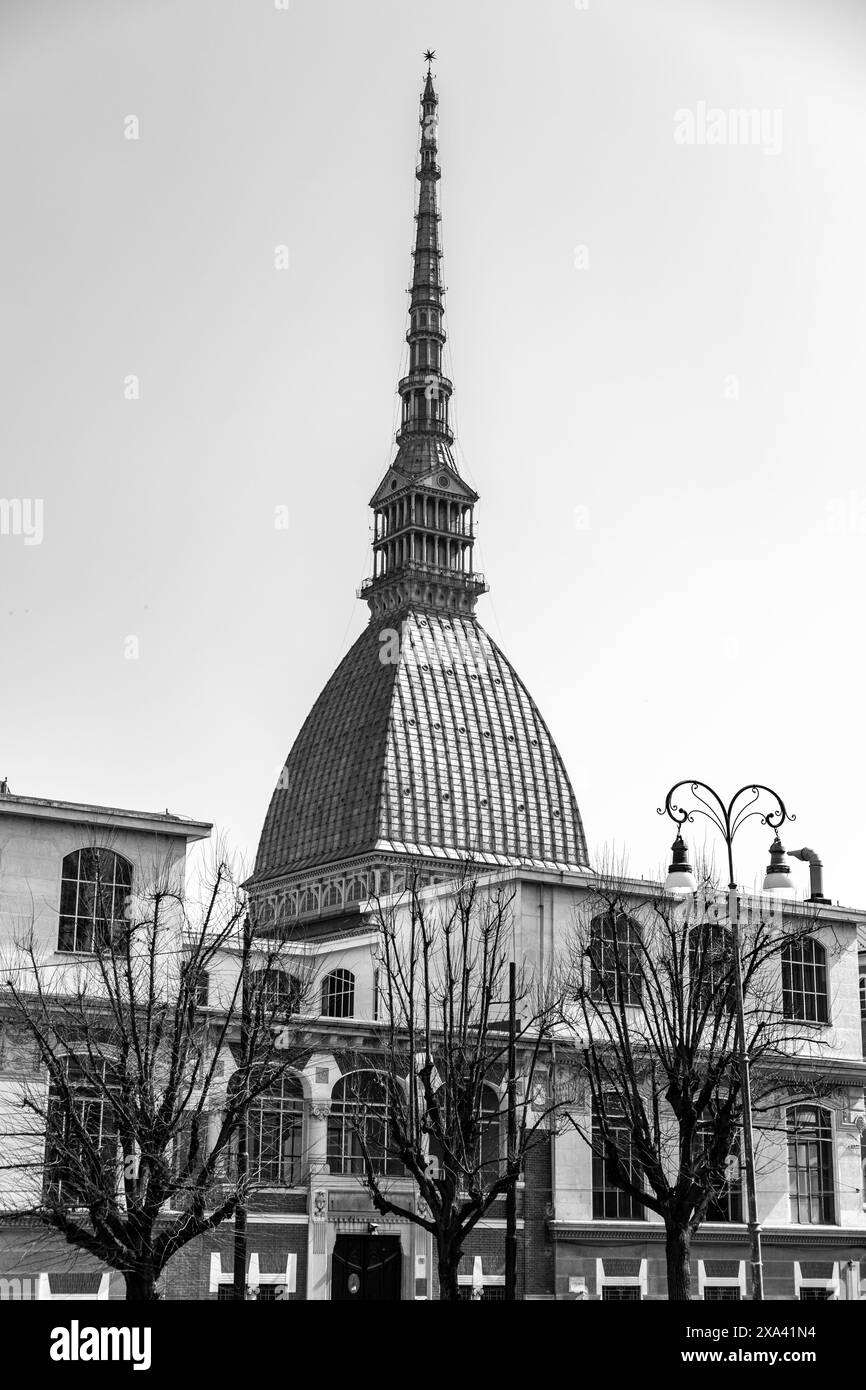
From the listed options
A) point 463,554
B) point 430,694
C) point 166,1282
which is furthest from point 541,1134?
point 463,554

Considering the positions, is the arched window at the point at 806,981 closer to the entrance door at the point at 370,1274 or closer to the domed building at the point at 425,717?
the entrance door at the point at 370,1274

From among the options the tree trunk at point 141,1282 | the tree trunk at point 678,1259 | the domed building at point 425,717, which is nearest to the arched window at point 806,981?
the tree trunk at point 678,1259

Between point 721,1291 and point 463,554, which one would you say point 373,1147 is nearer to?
point 721,1291

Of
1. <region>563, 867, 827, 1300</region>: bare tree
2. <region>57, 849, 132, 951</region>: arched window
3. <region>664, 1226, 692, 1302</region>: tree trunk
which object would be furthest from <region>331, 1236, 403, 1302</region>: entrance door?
<region>57, 849, 132, 951</region>: arched window

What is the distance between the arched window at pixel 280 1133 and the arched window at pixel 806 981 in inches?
753

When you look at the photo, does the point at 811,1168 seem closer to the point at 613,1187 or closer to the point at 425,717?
the point at 613,1187

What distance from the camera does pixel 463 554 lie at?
497 feet

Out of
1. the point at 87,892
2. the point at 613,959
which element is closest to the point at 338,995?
the point at 613,959

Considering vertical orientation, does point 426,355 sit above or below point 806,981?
above

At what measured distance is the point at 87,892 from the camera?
47469 mm

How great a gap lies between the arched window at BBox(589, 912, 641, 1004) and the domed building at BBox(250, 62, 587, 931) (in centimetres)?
7017

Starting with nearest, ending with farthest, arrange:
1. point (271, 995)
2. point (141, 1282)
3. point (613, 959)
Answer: point (141, 1282), point (271, 995), point (613, 959)

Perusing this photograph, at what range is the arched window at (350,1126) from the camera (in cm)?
5059

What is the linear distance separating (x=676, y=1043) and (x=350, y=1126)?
37.7 feet
